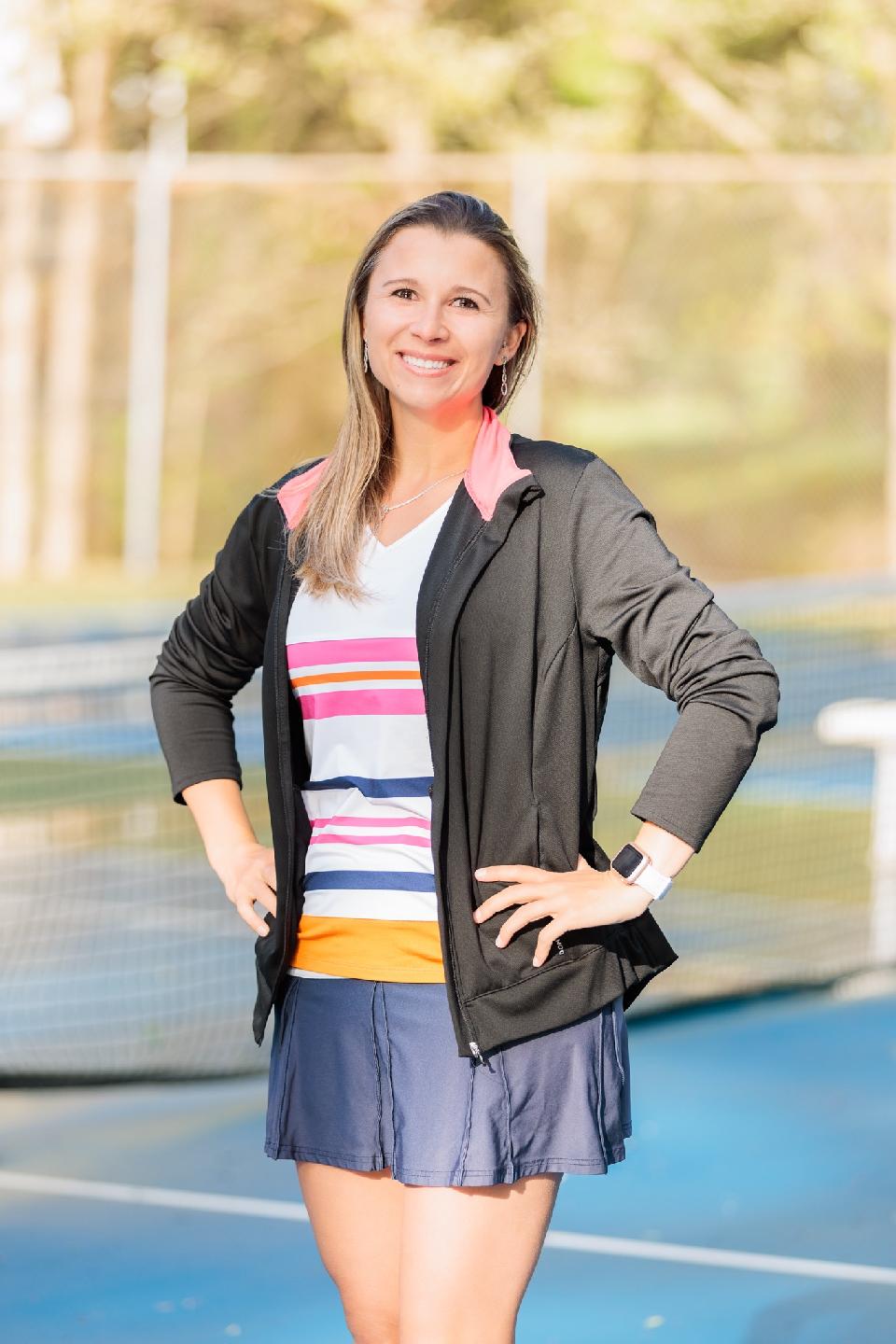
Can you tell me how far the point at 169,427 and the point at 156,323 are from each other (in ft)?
29.8

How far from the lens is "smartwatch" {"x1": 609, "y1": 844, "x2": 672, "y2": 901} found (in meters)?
2.75

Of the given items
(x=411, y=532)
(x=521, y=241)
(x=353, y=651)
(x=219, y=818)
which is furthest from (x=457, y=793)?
(x=521, y=241)

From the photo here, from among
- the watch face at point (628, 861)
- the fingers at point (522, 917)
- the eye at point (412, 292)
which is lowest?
the fingers at point (522, 917)

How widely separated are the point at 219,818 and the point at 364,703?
18.2 inches

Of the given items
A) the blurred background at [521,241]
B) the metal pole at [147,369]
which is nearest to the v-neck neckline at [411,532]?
the blurred background at [521,241]

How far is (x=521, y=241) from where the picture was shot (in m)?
15.4

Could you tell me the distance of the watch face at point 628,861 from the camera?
2750mm

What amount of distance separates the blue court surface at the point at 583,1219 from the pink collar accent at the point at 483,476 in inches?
85.3

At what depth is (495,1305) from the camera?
9.19ft

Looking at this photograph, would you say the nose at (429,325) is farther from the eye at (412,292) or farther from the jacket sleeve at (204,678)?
the jacket sleeve at (204,678)

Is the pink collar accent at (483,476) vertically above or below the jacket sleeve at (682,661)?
above

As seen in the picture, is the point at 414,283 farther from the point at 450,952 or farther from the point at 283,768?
the point at 450,952

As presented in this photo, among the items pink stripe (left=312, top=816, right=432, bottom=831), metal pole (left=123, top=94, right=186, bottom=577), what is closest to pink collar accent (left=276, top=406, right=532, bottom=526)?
pink stripe (left=312, top=816, right=432, bottom=831)

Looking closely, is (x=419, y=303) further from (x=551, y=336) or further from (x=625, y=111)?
(x=625, y=111)
